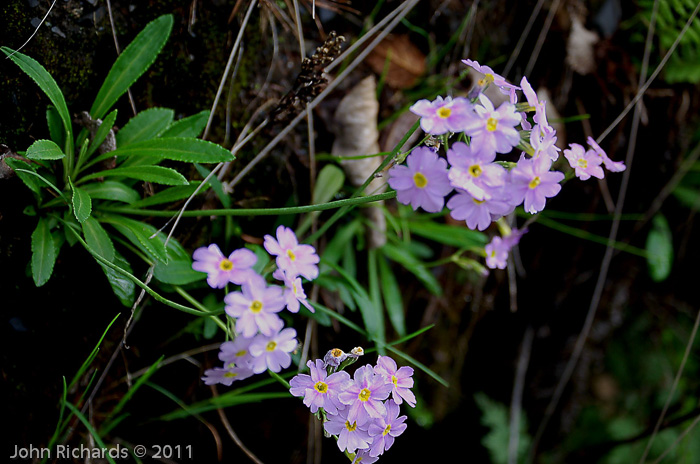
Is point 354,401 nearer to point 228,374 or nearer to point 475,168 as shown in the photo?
point 228,374

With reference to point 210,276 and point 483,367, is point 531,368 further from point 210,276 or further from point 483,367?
point 210,276

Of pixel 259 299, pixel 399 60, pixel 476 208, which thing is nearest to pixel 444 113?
pixel 476 208

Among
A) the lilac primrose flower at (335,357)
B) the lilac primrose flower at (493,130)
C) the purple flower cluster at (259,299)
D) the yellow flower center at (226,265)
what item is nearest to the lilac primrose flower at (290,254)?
the purple flower cluster at (259,299)

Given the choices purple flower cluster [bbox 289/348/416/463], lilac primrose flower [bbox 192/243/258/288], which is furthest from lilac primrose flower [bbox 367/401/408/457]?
lilac primrose flower [bbox 192/243/258/288]

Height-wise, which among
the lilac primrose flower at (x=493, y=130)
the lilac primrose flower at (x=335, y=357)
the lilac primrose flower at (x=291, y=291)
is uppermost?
the lilac primrose flower at (x=493, y=130)

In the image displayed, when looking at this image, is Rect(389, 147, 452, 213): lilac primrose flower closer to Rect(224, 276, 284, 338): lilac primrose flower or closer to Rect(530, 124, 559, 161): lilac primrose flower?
Rect(530, 124, 559, 161): lilac primrose flower

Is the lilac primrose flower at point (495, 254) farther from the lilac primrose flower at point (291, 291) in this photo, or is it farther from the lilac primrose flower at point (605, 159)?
the lilac primrose flower at point (291, 291)
